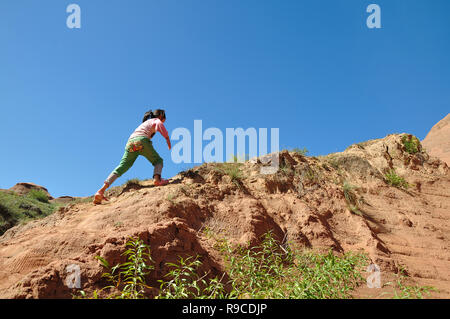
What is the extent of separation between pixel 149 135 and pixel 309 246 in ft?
11.5

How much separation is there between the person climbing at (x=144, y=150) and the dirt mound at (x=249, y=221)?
352 millimetres

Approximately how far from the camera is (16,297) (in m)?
2.66

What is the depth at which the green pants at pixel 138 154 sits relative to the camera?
17.9 feet

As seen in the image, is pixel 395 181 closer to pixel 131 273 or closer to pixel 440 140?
pixel 131 273

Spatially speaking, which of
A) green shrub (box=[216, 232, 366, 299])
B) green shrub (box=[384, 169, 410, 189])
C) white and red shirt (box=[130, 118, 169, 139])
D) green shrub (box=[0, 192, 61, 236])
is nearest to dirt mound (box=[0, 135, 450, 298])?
green shrub (box=[384, 169, 410, 189])

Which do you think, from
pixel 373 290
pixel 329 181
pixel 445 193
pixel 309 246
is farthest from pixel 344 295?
pixel 445 193

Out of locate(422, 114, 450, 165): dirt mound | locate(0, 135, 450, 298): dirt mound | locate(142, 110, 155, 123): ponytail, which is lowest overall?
locate(0, 135, 450, 298): dirt mound

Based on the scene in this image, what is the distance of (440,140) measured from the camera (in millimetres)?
23906

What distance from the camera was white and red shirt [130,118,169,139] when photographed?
18.8 ft

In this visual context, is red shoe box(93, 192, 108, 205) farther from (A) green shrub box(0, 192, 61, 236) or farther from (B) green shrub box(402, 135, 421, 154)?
(B) green shrub box(402, 135, 421, 154)

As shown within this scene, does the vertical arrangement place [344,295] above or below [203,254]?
below
